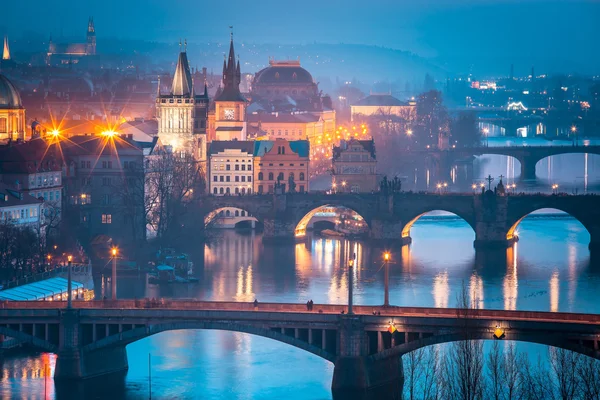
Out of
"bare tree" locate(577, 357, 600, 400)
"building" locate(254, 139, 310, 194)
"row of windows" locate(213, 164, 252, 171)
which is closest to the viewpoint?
"bare tree" locate(577, 357, 600, 400)

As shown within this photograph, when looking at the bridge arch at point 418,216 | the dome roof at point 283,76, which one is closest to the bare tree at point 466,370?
the bridge arch at point 418,216

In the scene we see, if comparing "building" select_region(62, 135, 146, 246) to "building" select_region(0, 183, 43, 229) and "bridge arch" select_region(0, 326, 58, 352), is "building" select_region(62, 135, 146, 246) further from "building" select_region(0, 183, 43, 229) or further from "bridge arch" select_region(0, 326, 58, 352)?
"bridge arch" select_region(0, 326, 58, 352)

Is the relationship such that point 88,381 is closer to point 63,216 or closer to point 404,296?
point 404,296

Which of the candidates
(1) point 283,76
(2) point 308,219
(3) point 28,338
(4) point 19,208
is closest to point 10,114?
(2) point 308,219

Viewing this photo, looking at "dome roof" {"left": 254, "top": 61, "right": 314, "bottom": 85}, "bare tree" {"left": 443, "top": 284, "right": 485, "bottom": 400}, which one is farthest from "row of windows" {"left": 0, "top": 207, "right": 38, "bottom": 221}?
"dome roof" {"left": 254, "top": 61, "right": 314, "bottom": 85}

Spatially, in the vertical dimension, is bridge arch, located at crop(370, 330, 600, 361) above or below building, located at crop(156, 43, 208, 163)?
below
